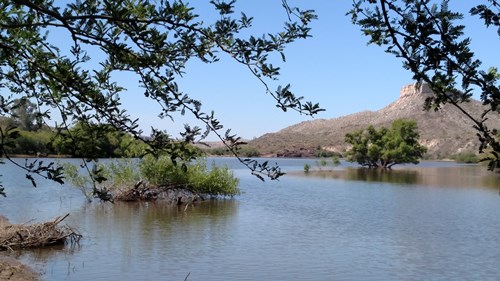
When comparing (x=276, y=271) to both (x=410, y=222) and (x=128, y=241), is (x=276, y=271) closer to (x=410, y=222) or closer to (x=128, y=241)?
(x=128, y=241)

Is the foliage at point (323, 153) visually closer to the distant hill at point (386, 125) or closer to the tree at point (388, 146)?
the distant hill at point (386, 125)

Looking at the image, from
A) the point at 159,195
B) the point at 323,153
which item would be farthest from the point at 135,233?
the point at 323,153

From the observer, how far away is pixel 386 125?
148m

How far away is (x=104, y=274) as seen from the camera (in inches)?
565

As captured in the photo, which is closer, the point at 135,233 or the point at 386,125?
the point at 135,233

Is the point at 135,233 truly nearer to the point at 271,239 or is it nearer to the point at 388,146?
the point at 271,239

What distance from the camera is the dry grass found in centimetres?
1522

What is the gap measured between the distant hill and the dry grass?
12049cm

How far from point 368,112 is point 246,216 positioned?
6511 inches

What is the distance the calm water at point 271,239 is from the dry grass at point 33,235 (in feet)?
1.16

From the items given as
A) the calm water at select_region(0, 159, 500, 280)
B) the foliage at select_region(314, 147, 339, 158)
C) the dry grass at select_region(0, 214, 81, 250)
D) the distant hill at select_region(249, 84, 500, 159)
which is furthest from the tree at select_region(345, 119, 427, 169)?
the dry grass at select_region(0, 214, 81, 250)

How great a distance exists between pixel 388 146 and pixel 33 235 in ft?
234

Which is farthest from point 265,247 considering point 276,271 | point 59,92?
point 59,92

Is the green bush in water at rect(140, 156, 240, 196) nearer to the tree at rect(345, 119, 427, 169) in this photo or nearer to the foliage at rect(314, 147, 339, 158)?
the tree at rect(345, 119, 427, 169)
